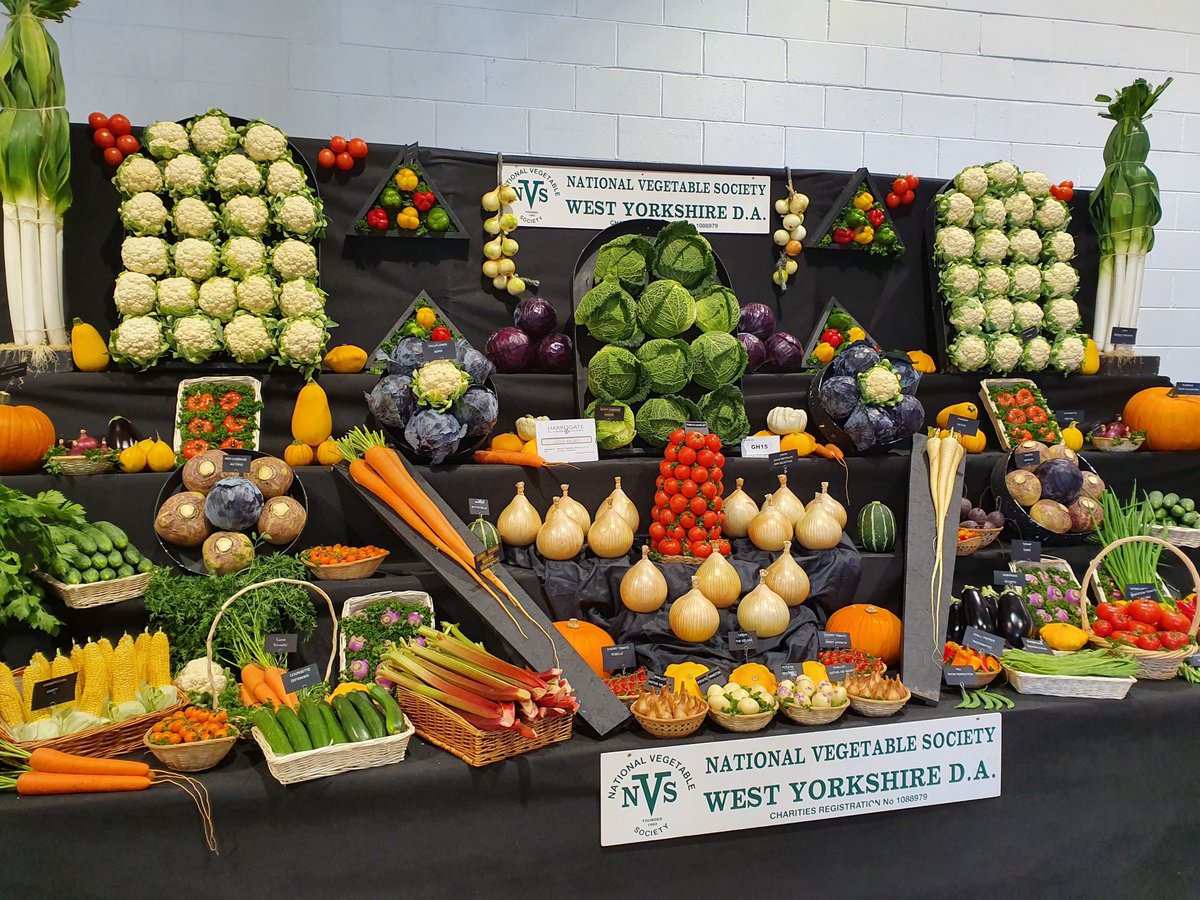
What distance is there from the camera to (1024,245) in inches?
181

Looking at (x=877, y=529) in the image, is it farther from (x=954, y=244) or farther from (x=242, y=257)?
(x=242, y=257)

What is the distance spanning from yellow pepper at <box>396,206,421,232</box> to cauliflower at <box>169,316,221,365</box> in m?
0.95

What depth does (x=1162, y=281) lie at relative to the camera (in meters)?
5.91

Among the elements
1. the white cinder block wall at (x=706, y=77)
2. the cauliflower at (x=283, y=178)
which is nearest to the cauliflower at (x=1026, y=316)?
the white cinder block wall at (x=706, y=77)

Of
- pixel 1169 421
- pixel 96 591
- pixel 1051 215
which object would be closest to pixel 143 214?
pixel 96 591

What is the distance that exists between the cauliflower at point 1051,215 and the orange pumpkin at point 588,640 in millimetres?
3347

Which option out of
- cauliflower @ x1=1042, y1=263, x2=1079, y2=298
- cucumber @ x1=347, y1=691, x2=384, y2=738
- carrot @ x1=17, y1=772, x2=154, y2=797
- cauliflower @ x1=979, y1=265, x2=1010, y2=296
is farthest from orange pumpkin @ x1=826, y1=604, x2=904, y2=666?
cauliflower @ x1=1042, y1=263, x2=1079, y2=298

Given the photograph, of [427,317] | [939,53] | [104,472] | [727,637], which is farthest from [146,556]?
[939,53]

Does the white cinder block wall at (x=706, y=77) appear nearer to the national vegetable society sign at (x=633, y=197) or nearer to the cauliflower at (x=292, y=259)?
the national vegetable society sign at (x=633, y=197)

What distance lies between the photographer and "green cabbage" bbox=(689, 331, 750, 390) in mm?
3699

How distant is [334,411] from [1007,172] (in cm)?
359

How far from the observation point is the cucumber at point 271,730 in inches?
91.0

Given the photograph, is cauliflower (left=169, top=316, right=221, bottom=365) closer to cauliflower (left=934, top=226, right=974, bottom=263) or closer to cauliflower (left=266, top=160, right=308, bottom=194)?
cauliflower (left=266, top=160, right=308, bottom=194)

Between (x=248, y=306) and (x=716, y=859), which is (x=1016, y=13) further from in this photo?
(x=716, y=859)
